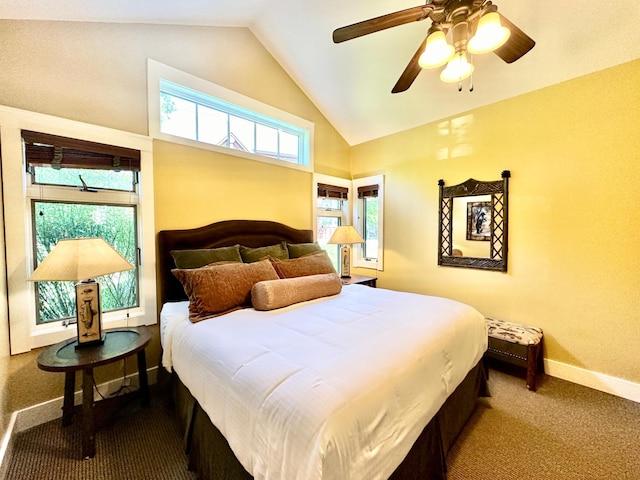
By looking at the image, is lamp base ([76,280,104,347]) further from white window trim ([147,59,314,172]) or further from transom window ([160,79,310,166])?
transom window ([160,79,310,166])

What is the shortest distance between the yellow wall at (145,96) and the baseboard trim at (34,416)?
45mm

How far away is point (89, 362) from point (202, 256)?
3.39 feet

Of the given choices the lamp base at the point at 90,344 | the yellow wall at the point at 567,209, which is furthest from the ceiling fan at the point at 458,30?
the lamp base at the point at 90,344

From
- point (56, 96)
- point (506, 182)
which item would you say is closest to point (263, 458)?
point (56, 96)

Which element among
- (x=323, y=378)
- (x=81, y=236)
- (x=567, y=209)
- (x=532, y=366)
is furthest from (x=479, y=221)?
(x=81, y=236)

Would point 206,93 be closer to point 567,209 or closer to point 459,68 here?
point 459,68

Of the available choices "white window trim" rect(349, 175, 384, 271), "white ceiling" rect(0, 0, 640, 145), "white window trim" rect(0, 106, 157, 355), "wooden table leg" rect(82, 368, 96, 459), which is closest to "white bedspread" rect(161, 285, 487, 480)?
"wooden table leg" rect(82, 368, 96, 459)

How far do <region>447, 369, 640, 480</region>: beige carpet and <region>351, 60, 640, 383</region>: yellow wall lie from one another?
1.41 ft

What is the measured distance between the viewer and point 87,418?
5.10ft

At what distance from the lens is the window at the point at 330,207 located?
384 centimetres

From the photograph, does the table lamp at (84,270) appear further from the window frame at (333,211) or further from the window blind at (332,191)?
the window blind at (332,191)

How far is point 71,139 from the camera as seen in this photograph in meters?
1.91

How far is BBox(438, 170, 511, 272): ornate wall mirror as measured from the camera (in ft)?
8.95

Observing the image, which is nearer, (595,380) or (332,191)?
(595,380)
